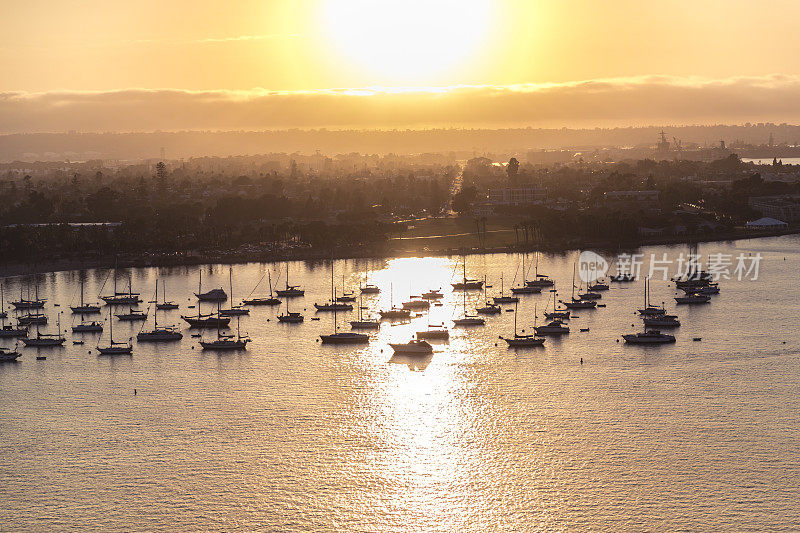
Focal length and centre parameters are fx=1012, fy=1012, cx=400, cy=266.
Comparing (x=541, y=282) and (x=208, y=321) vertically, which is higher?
(x=541, y=282)

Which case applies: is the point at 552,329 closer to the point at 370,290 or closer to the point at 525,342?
the point at 525,342

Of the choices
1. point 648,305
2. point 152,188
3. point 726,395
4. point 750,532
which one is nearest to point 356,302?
point 648,305

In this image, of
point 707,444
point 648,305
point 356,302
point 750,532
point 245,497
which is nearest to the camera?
point 750,532

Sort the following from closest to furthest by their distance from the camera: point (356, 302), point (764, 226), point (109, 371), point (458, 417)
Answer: point (458, 417) < point (109, 371) < point (356, 302) < point (764, 226)

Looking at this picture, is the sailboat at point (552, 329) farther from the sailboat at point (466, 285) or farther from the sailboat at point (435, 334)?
the sailboat at point (466, 285)

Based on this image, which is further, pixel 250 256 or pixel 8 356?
pixel 250 256

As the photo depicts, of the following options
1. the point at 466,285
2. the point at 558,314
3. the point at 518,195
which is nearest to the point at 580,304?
the point at 558,314

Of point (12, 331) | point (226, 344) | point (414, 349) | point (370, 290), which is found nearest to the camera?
point (414, 349)

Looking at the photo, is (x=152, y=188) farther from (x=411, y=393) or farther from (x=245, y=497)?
(x=245, y=497)

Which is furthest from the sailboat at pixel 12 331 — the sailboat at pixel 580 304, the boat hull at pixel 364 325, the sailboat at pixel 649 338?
the sailboat at pixel 649 338
